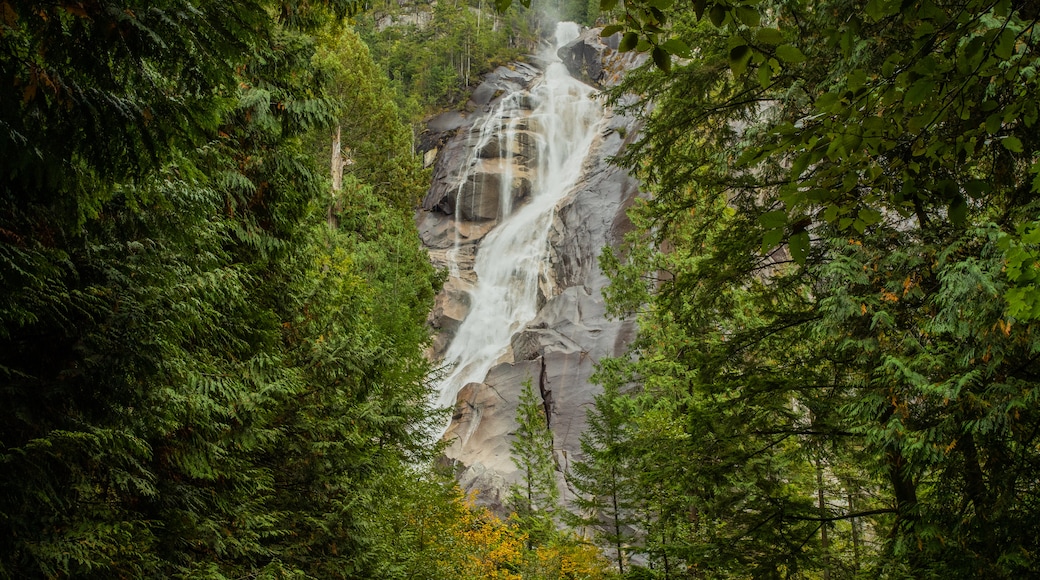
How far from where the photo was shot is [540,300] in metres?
31.0

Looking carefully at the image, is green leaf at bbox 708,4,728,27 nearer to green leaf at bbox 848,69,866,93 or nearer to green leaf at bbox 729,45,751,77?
green leaf at bbox 729,45,751,77

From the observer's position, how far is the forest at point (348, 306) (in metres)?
2.67

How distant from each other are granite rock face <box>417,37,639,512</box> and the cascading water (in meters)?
0.56

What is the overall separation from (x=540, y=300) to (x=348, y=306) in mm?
21597

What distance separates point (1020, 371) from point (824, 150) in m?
2.98

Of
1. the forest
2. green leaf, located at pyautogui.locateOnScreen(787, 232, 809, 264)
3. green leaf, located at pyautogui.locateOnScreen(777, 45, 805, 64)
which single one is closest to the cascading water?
the forest

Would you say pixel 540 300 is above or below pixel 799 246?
above

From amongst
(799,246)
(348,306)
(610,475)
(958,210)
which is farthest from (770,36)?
(610,475)

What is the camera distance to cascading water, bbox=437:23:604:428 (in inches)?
1184

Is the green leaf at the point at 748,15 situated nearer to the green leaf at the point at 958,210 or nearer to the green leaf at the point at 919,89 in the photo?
the green leaf at the point at 919,89

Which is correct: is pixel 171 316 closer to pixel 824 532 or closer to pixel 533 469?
pixel 824 532

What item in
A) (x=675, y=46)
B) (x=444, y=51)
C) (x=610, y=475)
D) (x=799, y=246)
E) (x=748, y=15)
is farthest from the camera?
(x=444, y=51)

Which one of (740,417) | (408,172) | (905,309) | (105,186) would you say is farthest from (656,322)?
(408,172)

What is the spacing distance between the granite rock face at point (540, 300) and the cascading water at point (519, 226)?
22.0 inches
